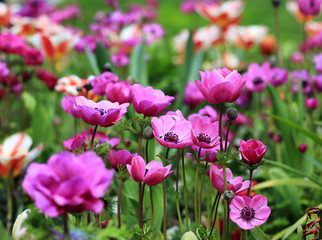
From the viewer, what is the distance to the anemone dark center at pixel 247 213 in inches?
28.0

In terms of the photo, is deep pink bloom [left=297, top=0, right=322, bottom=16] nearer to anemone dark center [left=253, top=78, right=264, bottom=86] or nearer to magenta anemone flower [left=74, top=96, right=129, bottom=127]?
anemone dark center [left=253, top=78, right=264, bottom=86]

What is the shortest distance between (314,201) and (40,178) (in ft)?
3.37

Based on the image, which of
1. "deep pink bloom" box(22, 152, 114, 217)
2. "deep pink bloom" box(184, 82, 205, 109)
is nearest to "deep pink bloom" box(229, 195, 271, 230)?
"deep pink bloom" box(22, 152, 114, 217)

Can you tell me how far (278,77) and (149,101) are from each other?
0.81m

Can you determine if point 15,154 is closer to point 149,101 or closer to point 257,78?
point 149,101

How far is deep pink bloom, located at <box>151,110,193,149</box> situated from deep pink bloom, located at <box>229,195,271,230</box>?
0.14m

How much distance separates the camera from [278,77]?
1.43 metres

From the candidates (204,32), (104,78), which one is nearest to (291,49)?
(204,32)

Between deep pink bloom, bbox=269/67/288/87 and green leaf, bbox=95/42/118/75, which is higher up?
green leaf, bbox=95/42/118/75

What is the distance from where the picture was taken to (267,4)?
5820mm

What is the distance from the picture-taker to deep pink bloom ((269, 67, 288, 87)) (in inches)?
55.8

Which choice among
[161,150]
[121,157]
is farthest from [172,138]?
[161,150]

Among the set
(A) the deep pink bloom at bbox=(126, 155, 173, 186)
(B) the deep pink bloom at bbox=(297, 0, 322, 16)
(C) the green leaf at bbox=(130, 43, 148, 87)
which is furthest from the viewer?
(C) the green leaf at bbox=(130, 43, 148, 87)

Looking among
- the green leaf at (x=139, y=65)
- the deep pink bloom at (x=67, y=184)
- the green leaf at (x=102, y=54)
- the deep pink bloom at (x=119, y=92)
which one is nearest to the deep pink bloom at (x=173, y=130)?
the deep pink bloom at (x=119, y=92)
